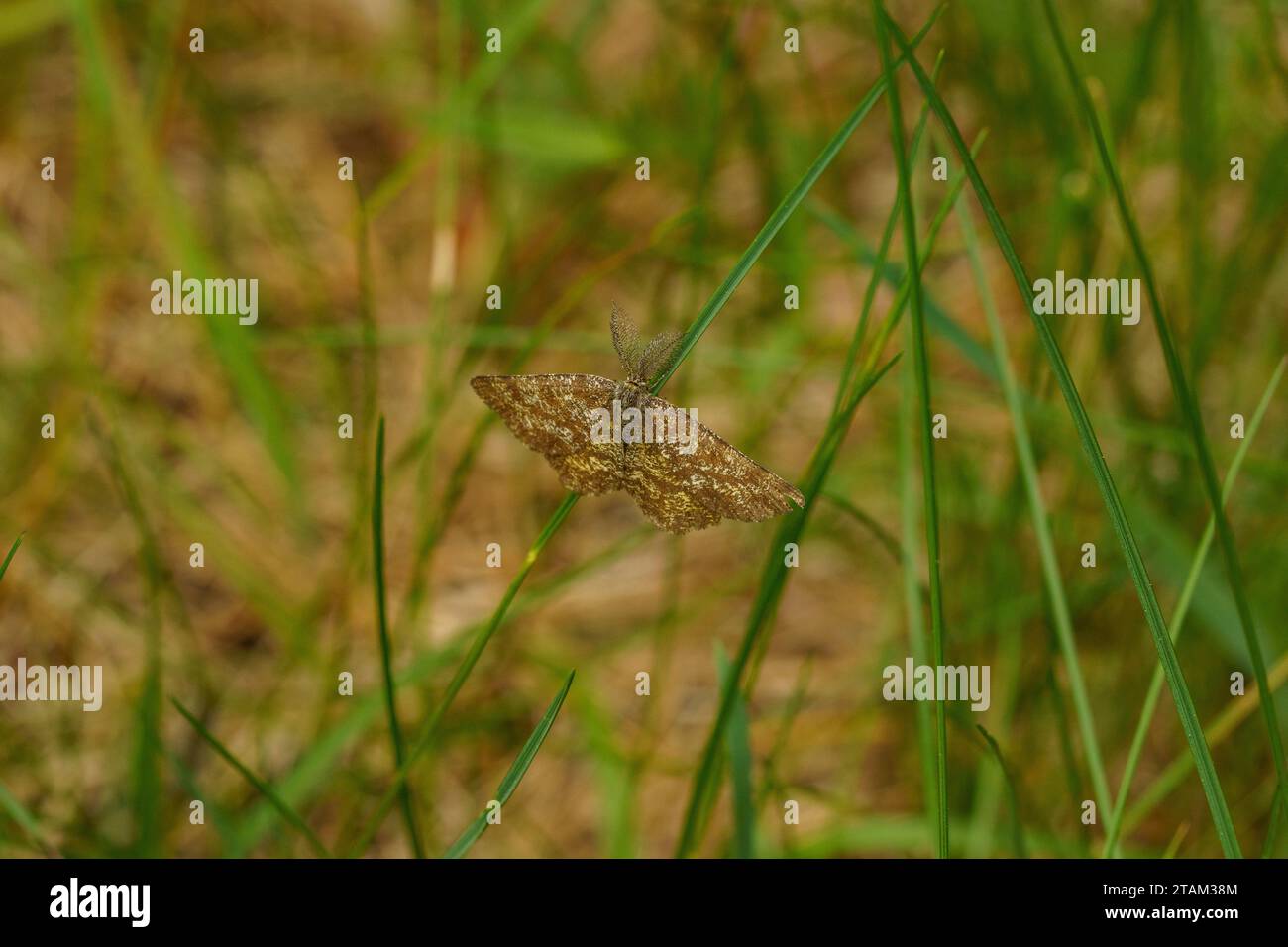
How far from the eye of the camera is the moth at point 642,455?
148cm

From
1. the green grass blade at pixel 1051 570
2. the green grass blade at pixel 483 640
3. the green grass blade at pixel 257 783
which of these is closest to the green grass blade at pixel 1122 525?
the green grass blade at pixel 1051 570

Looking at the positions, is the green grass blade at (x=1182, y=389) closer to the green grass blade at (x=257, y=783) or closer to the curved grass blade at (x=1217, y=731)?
the curved grass blade at (x=1217, y=731)

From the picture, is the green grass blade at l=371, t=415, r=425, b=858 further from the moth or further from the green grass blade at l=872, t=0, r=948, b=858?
the green grass blade at l=872, t=0, r=948, b=858

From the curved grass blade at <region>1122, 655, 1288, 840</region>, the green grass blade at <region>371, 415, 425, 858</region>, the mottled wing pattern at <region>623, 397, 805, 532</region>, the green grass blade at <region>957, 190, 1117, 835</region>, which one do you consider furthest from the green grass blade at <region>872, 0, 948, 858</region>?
the curved grass blade at <region>1122, 655, 1288, 840</region>

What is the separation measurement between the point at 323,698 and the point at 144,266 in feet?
5.94

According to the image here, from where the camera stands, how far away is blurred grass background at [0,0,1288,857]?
8.57ft

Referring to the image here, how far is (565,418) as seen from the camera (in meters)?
1.61

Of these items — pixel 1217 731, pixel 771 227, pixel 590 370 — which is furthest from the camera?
pixel 590 370

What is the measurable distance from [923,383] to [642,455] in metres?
0.44

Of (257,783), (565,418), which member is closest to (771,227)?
(565,418)

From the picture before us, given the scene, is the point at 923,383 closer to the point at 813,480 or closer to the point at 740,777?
the point at 813,480

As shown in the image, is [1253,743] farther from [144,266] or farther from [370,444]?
[144,266]
